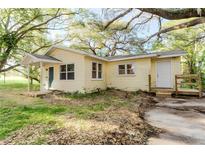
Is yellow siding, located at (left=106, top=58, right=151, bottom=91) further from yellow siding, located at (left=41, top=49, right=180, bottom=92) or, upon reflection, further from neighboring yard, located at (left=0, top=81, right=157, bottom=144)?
neighboring yard, located at (left=0, top=81, right=157, bottom=144)

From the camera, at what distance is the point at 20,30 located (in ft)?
38.7

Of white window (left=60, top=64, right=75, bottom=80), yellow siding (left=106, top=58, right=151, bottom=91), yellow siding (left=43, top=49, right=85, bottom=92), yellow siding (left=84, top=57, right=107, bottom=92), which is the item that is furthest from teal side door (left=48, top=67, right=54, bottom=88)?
yellow siding (left=106, top=58, right=151, bottom=91)

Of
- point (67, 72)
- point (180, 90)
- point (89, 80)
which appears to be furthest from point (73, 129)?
point (180, 90)

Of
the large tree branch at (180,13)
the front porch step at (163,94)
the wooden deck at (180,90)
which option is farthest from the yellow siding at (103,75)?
the large tree branch at (180,13)

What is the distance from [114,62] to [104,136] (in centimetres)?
731

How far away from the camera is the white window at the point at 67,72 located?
29.9ft

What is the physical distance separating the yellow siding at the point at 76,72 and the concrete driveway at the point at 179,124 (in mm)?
4299

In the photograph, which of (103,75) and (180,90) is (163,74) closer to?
(180,90)

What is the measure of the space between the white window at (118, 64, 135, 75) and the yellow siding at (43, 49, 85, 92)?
218 cm

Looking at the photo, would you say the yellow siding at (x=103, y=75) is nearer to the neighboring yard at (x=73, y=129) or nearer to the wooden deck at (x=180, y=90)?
the wooden deck at (x=180, y=90)
